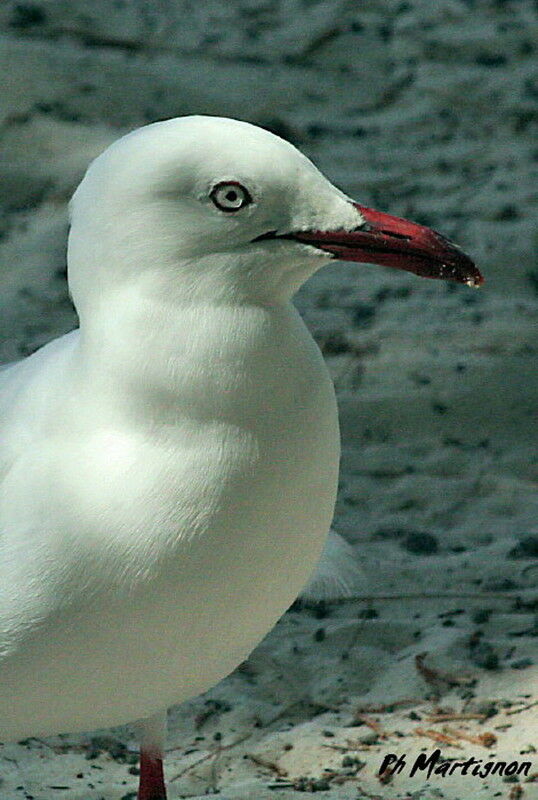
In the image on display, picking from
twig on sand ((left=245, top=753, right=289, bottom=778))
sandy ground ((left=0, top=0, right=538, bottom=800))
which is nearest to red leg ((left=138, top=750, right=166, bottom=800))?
sandy ground ((left=0, top=0, right=538, bottom=800))

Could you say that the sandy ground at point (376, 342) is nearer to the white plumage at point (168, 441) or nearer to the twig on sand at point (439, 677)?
the twig on sand at point (439, 677)

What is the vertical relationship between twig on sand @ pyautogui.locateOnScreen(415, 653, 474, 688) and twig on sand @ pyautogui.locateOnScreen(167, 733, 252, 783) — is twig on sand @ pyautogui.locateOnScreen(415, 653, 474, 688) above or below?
above

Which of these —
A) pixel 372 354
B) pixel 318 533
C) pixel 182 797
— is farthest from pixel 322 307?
pixel 318 533

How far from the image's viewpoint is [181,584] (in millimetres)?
2371

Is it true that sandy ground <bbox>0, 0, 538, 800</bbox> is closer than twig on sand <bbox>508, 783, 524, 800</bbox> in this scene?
No

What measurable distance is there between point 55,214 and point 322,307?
1006 millimetres

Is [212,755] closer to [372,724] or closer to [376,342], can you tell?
[372,724]

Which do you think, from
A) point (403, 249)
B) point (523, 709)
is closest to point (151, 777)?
point (523, 709)

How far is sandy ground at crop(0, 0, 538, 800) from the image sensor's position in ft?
10.9

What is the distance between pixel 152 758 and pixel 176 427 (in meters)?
0.95

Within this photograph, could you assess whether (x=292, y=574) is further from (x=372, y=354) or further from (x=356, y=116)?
(x=356, y=116)

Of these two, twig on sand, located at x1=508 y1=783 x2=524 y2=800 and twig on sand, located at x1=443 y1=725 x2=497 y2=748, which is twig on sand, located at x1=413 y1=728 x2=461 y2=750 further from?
twig on sand, located at x1=508 y1=783 x2=524 y2=800

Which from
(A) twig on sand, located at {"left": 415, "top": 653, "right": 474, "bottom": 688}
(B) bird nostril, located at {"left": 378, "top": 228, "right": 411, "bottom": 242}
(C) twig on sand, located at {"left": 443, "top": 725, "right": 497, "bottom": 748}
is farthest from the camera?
(A) twig on sand, located at {"left": 415, "top": 653, "right": 474, "bottom": 688}

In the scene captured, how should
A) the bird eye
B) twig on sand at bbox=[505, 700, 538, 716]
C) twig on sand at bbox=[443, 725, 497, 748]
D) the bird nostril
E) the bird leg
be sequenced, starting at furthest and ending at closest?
twig on sand at bbox=[505, 700, 538, 716] < twig on sand at bbox=[443, 725, 497, 748] < the bird leg < the bird nostril < the bird eye
